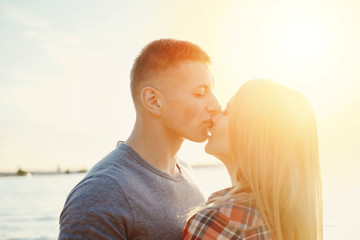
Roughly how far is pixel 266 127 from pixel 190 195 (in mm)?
1021

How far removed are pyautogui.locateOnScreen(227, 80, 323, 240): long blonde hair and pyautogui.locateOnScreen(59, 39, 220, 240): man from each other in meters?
0.52

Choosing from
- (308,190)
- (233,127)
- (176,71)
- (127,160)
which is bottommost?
(308,190)

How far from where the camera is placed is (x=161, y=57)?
3371 millimetres

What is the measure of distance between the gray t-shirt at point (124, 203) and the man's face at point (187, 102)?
0.44 meters

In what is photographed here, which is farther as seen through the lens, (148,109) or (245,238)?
(148,109)

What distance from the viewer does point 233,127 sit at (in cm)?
285

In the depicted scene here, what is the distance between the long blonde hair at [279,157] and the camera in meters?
2.49

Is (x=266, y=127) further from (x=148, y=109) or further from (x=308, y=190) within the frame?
(x=148, y=109)

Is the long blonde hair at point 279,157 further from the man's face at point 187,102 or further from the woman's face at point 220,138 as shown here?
the man's face at point 187,102

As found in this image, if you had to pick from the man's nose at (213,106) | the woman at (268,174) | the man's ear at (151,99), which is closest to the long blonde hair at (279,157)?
the woman at (268,174)

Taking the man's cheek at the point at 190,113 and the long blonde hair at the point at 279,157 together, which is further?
the man's cheek at the point at 190,113

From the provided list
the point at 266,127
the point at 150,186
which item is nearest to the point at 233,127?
the point at 266,127

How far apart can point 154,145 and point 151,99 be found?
410 mm

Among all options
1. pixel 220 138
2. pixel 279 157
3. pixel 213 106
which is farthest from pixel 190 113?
pixel 279 157
